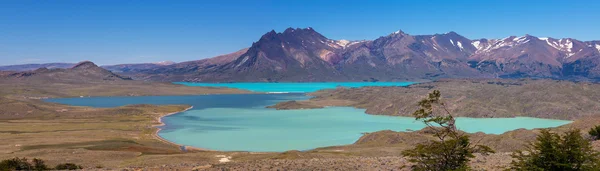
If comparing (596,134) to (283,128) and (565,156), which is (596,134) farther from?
(283,128)

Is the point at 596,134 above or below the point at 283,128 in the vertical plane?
above

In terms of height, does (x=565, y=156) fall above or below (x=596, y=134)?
above

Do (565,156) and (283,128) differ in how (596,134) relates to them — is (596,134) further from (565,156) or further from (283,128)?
(283,128)

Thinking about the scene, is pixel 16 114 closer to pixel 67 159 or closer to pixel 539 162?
pixel 67 159

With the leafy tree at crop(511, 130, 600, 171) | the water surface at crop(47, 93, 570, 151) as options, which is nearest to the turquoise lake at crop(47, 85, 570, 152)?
the water surface at crop(47, 93, 570, 151)

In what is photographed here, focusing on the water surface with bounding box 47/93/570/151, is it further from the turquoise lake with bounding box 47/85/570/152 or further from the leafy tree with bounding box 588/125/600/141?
the leafy tree with bounding box 588/125/600/141

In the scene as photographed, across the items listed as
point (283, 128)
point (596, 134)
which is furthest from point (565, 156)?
point (283, 128)

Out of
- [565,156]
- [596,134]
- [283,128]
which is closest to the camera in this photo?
[565,156]

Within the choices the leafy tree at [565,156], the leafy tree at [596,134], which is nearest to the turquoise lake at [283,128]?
the leafy tree at [596,134]

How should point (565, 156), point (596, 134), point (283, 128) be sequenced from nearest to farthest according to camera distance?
point (565, 156)
point (596, 134)
point (283, 128)

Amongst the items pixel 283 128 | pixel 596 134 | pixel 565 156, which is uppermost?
pixel 565 156

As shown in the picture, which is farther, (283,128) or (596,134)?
(283,128)

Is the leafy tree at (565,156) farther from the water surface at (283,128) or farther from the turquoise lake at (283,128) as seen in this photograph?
the water surface at (283,128)

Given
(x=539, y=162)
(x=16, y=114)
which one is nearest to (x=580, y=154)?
(x=539, y=162)
